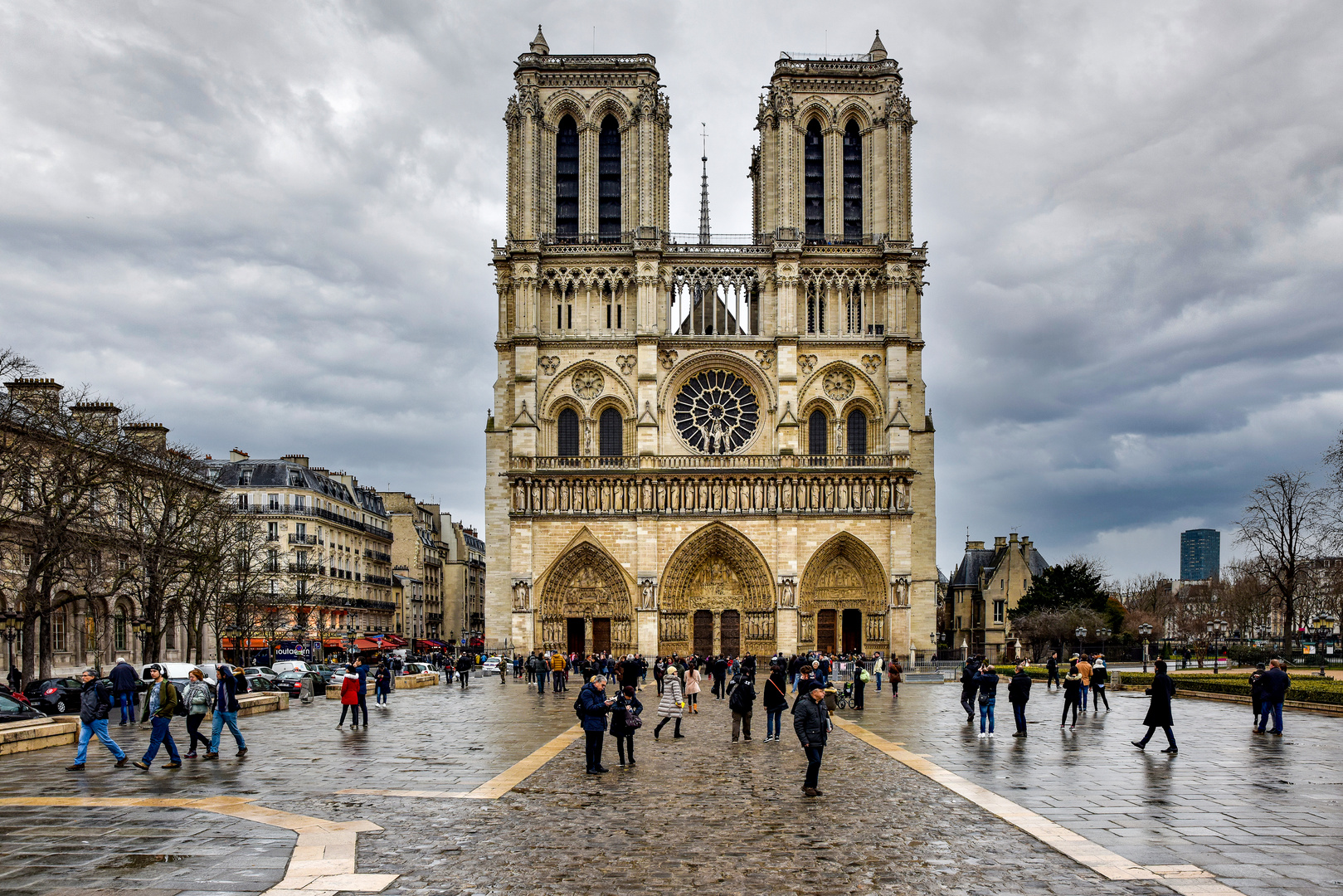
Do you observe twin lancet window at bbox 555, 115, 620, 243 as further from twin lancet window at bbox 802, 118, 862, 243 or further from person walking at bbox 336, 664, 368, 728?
person walking at bbox 336, 664, 368, 728

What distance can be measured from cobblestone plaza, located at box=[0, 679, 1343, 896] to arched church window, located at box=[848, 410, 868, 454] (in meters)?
37.0

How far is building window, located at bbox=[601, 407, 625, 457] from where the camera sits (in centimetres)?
5562

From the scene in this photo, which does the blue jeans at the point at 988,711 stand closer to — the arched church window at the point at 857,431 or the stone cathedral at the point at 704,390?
the stone cathedral at the point at 704,390

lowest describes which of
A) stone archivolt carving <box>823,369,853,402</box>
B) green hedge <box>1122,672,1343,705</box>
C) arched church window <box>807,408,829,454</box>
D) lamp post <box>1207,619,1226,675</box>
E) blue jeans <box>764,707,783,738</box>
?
A: lamp post <box>1207,619,1226,675</box>

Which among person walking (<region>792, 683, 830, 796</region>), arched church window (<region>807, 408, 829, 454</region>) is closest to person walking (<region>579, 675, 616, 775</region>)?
person walking (<region>792, 683, 830, 796</region>)

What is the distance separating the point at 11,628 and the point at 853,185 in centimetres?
4152

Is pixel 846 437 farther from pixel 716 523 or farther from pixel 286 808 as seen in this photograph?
pixel 286 808

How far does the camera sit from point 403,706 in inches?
1144

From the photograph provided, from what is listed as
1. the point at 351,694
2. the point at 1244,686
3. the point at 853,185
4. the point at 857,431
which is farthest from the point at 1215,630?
the point at 351,694

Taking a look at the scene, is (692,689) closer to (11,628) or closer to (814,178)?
(11,628)

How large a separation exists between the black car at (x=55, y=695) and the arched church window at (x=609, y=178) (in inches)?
1424

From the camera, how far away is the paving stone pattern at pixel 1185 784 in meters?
9.23

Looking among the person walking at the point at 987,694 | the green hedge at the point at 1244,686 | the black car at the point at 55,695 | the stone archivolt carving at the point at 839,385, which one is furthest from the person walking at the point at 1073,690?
the stone archivolt carving at the point at 839,385

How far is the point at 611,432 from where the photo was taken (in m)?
55.8
